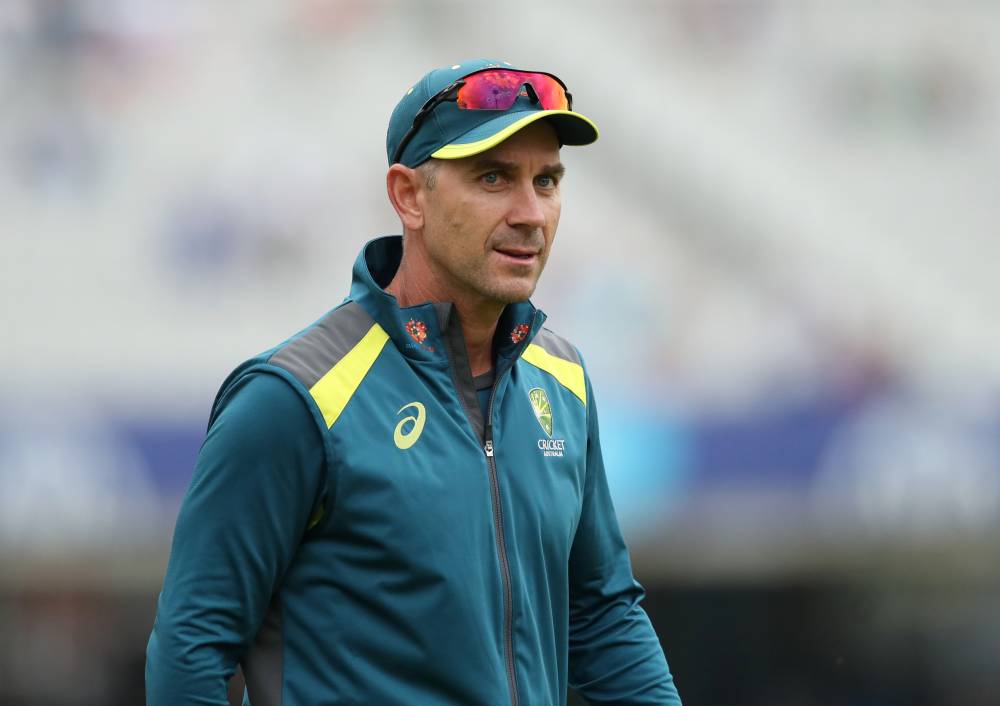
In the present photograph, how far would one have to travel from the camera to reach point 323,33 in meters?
8.77

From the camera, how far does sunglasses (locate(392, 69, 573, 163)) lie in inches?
101

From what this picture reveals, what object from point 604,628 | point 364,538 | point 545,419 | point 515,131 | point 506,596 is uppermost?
point 515,131

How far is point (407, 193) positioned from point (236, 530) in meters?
0.69

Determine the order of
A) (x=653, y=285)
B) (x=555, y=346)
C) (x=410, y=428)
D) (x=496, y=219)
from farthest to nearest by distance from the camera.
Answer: (x=653, y=285) < (x=555, y=346) < (x=496, y=219) < (x=410, y=428)

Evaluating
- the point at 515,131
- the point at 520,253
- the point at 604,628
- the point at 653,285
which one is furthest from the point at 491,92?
the point at 653,285

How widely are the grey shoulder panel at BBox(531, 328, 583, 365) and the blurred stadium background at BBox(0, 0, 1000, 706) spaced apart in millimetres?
5055

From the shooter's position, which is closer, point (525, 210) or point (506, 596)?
point (506, 596)

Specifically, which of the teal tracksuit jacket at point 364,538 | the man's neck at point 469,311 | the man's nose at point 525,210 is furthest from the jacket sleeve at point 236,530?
the man's nose at point 525,210

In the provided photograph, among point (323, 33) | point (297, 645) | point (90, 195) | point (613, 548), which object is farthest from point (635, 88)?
point (297, 645)

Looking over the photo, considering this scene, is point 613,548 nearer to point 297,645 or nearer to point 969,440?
point 297,645

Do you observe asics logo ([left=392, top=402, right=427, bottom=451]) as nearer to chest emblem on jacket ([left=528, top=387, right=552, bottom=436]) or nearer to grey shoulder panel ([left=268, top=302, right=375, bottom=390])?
grey shoulder panel ([left=268, top=302, right=375, bottom=390])

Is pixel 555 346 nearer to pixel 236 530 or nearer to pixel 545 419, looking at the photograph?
pixel 545 419

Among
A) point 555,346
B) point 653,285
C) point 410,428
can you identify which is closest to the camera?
point 410,428

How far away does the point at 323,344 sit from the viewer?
246cm
